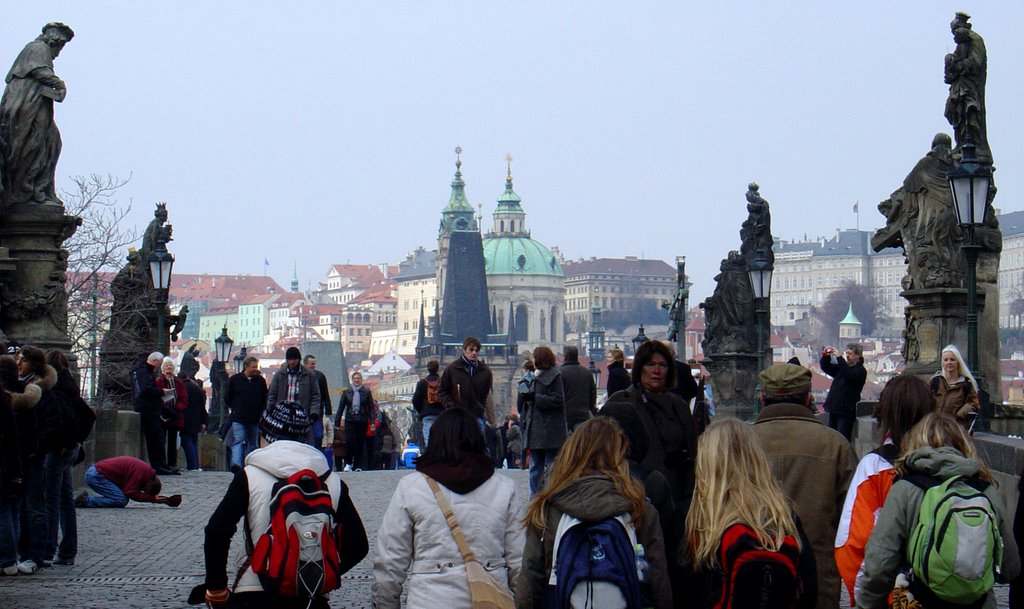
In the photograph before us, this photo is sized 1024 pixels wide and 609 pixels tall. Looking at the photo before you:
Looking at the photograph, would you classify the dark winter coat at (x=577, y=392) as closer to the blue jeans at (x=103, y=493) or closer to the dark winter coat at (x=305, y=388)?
the dark winter coat at (x=305, y=388)

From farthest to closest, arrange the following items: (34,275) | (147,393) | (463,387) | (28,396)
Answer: (147,393) < (463,387) < (34,275) < (28,396)

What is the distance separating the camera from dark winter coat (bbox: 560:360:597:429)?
1466cm

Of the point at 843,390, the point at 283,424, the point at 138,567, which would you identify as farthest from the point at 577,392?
the point at 283,424

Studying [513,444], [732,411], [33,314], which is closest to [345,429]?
[513,444]

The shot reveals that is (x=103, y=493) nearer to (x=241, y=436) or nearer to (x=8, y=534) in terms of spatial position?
(x=241, y=436)

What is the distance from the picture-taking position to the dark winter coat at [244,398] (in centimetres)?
1773

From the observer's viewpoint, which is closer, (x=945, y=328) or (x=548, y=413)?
(x=548, y=413)

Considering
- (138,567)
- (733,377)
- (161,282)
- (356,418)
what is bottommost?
(138,567)

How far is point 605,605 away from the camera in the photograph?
5297mm

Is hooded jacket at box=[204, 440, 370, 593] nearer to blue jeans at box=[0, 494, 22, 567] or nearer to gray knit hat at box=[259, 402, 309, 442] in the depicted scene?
gray knit hat at box=[259, 402, 309, 442]

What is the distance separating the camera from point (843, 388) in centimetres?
1498

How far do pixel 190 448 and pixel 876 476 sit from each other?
15897 millimetres

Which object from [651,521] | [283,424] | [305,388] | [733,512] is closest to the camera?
[733,512]

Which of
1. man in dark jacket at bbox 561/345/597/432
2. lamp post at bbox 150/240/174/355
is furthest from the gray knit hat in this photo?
lamp post at bbox 150/240/174/355
